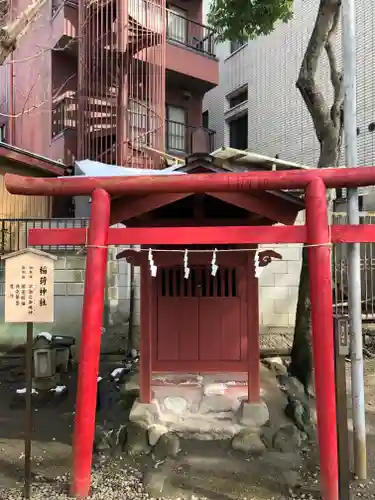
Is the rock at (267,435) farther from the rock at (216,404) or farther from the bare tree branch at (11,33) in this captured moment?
the bare tree branch at (11,33)

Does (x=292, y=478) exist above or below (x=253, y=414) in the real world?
below

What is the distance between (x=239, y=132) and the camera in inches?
809

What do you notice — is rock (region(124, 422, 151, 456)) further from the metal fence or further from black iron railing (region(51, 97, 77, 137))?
black iron railing (region(51, 97, 77, 137))

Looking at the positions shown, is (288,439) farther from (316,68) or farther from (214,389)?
(316,68)

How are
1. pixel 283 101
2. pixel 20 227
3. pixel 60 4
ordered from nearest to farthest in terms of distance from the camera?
pixel 20 227 → pixel 60 4 → pixel 283 101

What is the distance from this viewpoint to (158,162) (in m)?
14.4

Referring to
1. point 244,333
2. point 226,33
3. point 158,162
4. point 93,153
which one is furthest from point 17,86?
point 244,333

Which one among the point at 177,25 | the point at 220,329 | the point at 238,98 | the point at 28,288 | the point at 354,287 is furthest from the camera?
the point at 238,98

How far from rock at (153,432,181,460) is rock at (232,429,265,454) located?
2.62ft

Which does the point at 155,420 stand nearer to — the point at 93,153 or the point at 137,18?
the point at 93,153

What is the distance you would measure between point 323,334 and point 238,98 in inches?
684

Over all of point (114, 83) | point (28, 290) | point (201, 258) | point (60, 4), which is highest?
point (60, 4)

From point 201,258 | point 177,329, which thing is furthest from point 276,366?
point 201,258

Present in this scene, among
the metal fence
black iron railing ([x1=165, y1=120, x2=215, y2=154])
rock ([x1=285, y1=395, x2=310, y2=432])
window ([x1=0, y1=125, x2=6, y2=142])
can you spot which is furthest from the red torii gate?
window ([x1=0, y1=125, x2=6, y2=142])
